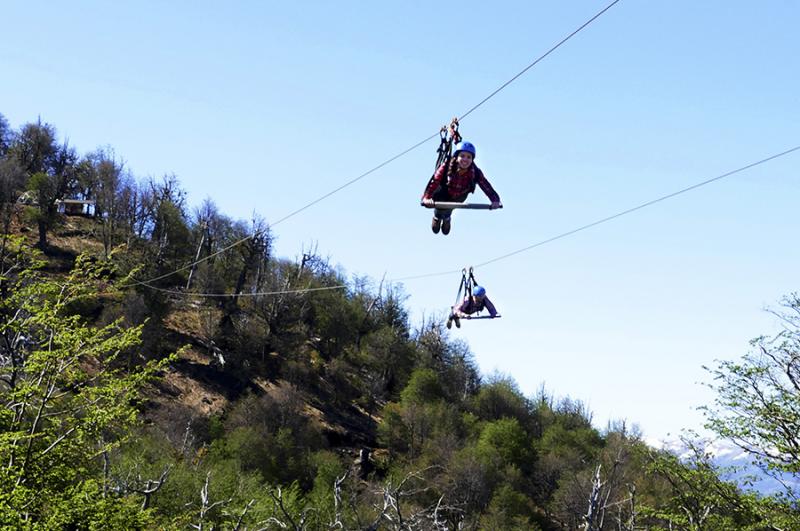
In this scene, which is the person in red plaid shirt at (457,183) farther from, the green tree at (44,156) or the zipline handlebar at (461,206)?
the green tree at (44,156)

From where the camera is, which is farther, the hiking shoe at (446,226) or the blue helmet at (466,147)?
the hiking shoe at (446,226)

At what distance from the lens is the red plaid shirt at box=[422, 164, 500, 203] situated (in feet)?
33.9

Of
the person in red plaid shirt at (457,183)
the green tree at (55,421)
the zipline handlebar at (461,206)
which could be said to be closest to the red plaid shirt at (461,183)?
the person in red plaid shirt at (457,183)

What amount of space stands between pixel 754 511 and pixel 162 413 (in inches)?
1430

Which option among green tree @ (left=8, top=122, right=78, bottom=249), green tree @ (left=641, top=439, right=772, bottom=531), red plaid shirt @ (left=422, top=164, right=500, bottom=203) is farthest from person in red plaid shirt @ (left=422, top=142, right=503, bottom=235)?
green tree @ (left=8, top=122, right=78, bottom=249)

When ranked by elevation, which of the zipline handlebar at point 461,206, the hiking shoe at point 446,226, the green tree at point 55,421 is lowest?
the green tree at point 55,421

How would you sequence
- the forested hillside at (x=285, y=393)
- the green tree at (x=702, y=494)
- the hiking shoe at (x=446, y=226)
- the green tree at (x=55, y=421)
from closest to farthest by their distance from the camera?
1. the green tree at (x=55, y=421)
2. the hiking shoe at (x=446, y=226)
3. the green tree at (x=702, y=494)
4. the forested hillside at (x=285, y=393)

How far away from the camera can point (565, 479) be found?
5553 centimetres

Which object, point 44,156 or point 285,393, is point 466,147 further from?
point 44,156

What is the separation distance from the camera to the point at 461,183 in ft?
34.1

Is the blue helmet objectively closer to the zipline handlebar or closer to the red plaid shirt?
the red plaid shirt

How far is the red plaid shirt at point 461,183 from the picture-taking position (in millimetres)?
10328

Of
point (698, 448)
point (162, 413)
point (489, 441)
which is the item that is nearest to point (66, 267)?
point (162, 413)

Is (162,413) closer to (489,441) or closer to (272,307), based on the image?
(272,307)
